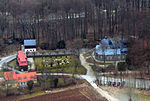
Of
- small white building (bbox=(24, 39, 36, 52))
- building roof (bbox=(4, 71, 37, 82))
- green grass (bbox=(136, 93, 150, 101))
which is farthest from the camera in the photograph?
small white building (bbox=(24, 39, 36, 52))

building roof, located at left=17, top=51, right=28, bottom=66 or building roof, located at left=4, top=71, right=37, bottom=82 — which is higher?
building roof, located at left=17, top=51, right=28, bottom=66

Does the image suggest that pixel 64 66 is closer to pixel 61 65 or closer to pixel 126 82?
pixel 61 65

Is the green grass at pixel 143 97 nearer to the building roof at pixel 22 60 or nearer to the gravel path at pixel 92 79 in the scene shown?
the gravel path at pixel 92 79

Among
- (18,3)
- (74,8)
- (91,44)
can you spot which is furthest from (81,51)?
(18,3)

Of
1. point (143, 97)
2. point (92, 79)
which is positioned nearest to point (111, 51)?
point (92, 79)

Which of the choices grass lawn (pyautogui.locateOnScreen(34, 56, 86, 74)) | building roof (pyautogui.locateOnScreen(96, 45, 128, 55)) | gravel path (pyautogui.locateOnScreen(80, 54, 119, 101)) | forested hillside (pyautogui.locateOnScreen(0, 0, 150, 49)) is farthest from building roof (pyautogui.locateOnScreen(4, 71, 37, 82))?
forested hillside (pyautogui.locateOnScreen(0, 0, 150, 49))

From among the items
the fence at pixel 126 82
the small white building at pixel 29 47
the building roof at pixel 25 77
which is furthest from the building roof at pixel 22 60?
the fence at pixel 126 82

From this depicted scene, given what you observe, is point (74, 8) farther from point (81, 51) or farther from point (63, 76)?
point (63, 76)

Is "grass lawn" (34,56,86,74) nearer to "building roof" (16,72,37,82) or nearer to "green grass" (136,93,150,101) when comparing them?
"building roof" (16,72,37,82)
